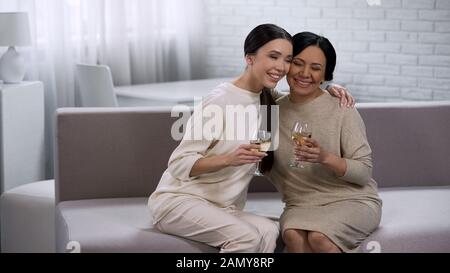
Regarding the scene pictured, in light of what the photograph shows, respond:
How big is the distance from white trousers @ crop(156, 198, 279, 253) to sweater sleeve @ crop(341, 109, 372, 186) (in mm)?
336

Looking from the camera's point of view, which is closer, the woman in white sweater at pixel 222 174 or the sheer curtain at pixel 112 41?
the woman in white sweater at pixel 222 174

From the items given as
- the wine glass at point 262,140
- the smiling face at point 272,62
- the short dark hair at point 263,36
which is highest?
the short dark hair at point 263,36

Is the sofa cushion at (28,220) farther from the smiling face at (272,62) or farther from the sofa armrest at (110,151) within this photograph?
the smiling face at (272,62)

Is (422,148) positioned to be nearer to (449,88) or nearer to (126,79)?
(449,88)

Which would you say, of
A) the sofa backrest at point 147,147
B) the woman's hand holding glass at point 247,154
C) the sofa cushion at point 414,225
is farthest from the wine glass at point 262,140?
the sofa backrest at point 147,147

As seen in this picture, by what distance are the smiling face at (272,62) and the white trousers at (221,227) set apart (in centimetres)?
48

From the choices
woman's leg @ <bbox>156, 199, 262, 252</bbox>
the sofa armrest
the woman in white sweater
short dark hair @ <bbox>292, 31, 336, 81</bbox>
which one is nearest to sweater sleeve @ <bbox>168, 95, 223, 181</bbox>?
the woman in white sweater

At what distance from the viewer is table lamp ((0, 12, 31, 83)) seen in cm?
470

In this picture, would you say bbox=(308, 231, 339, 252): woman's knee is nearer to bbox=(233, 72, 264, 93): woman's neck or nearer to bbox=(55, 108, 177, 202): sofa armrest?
bbox=(233, 72, 264, 93): woman's neck

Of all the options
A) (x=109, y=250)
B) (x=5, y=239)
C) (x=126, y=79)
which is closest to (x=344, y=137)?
(x=109, y=250)

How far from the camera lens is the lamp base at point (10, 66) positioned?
4805 mm

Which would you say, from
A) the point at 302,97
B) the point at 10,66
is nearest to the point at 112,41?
the point at 10,66

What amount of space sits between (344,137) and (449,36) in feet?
8.78

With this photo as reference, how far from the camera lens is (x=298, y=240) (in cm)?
301
